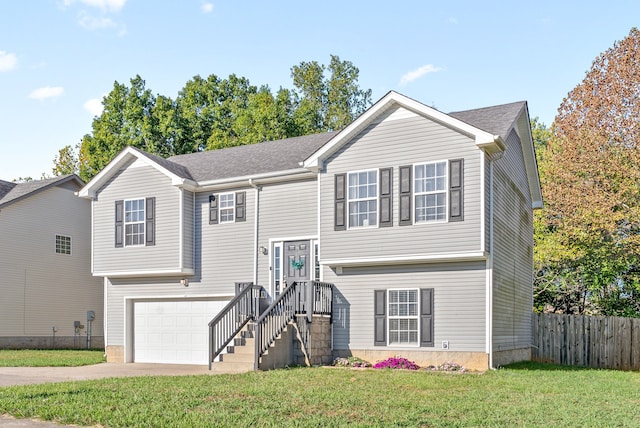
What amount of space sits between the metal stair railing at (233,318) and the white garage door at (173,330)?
221cm

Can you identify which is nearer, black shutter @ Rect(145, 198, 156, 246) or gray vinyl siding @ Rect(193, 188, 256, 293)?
gray vinyl siding @ Rect(193, 188, 256, 293)

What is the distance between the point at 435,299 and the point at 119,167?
10.6 m

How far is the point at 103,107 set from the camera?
4103 centimetres

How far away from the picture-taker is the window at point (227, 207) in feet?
65.3

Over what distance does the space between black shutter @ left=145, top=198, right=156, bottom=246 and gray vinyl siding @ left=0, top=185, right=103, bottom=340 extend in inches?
358

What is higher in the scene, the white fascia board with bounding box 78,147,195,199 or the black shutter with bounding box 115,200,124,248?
the white fascia board with bounding box 78,147,195,199

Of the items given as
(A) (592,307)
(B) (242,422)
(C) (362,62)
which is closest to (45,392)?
(B) (242,422)

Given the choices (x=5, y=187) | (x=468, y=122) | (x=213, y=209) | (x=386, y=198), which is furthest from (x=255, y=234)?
(x=5, y=187)

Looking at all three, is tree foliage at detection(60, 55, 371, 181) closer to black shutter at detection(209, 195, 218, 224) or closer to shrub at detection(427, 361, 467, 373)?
black shutter at detection(209, 195, 218, 224)

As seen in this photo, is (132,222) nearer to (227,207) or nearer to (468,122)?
(227,207)

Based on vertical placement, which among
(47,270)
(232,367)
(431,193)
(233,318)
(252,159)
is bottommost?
(232,367)

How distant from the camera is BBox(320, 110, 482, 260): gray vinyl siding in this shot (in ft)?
51.4

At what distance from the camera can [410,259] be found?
16234mm

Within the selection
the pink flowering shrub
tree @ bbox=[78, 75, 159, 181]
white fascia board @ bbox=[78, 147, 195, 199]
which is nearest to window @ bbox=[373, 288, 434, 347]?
the pink flowering shrub
